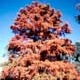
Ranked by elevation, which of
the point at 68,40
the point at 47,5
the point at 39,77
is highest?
the point at 47,5

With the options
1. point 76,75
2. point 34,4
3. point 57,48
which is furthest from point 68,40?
point 34,4

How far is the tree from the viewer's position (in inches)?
892

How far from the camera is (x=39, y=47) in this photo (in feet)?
77.7

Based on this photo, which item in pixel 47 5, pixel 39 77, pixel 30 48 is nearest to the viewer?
pixel 39 77

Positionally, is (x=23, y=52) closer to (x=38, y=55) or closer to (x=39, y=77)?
(x=38, y=55)

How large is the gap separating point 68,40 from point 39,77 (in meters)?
4.78

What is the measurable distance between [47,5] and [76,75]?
7461 mm

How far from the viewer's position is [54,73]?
880 inches

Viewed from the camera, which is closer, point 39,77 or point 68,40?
point 39,77

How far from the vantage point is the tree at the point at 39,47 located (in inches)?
892

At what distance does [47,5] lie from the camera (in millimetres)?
25703

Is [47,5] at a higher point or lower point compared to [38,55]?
higher

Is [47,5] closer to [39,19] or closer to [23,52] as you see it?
[39,19]

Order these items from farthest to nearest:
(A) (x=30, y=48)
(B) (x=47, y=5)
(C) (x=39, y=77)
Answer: (B) (x=47, y=5)
(A) (x=30, y=48)
(C) (x=39, y=77)
